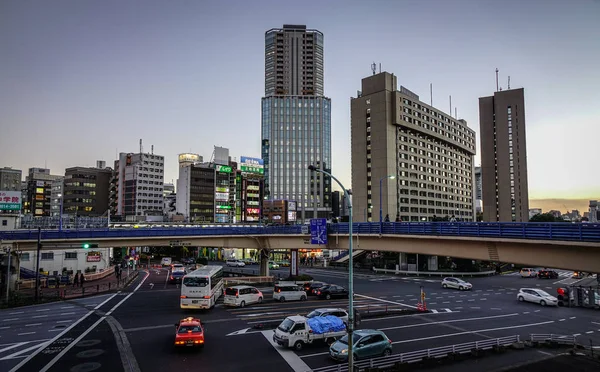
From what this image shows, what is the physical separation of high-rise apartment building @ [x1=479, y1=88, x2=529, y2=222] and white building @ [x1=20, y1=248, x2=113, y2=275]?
142 metres

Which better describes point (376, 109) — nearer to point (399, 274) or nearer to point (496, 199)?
point (399, 274)

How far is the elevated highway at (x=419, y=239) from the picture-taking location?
2300 centimetres

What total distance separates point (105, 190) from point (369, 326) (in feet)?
563

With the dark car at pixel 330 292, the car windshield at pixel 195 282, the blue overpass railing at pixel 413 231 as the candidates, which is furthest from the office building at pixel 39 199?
the dark car at pixel 330 292

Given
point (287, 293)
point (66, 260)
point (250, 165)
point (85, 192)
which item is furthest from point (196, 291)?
point (85, 192)

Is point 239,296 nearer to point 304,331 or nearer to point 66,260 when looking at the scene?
point 304,331

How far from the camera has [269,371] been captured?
1989 centimetres

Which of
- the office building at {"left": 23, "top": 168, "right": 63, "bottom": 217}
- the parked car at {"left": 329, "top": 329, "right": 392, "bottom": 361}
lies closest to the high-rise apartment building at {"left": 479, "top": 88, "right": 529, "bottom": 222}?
the parked car at {"left": 329, "top": 329, "right": 392, "bottom": 361}

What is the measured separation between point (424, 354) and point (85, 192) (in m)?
175

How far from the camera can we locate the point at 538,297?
4234 centimetres

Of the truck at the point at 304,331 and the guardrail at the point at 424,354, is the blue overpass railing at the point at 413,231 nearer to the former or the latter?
the guardrail at the point at 424,354

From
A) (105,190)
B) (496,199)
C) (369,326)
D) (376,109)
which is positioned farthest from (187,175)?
(369,326)

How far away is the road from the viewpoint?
21406 millimetres

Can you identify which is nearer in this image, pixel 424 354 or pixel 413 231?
pixel 424 354
